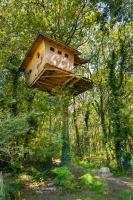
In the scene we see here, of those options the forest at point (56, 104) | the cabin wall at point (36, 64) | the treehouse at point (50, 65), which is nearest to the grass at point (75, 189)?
the forest at point (56, 104)

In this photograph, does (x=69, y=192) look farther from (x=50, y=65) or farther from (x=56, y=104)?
(x=56, y=104)

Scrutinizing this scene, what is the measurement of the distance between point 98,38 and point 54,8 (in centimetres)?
685

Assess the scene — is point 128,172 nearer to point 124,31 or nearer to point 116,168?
point 116,168

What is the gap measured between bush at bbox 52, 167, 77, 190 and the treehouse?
171 inches

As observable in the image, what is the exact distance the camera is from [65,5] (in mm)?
17812

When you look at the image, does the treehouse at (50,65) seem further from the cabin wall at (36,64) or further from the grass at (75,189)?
the grass at (75,189)

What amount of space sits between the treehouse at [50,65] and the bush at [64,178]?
4338mm

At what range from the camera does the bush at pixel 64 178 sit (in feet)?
37.7

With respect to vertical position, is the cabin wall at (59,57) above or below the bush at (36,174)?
above

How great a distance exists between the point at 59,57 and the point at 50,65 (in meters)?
1.00

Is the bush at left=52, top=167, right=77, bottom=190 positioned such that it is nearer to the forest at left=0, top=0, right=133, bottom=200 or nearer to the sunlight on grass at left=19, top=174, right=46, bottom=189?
the forest at left=0, top=0, right=133, bottom=200

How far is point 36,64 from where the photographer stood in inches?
572

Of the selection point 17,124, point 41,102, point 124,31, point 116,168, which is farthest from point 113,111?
point 17,124

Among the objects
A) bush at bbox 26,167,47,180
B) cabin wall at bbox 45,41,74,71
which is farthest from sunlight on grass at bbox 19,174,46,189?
cabin wall at bbox 45,41,74,71
